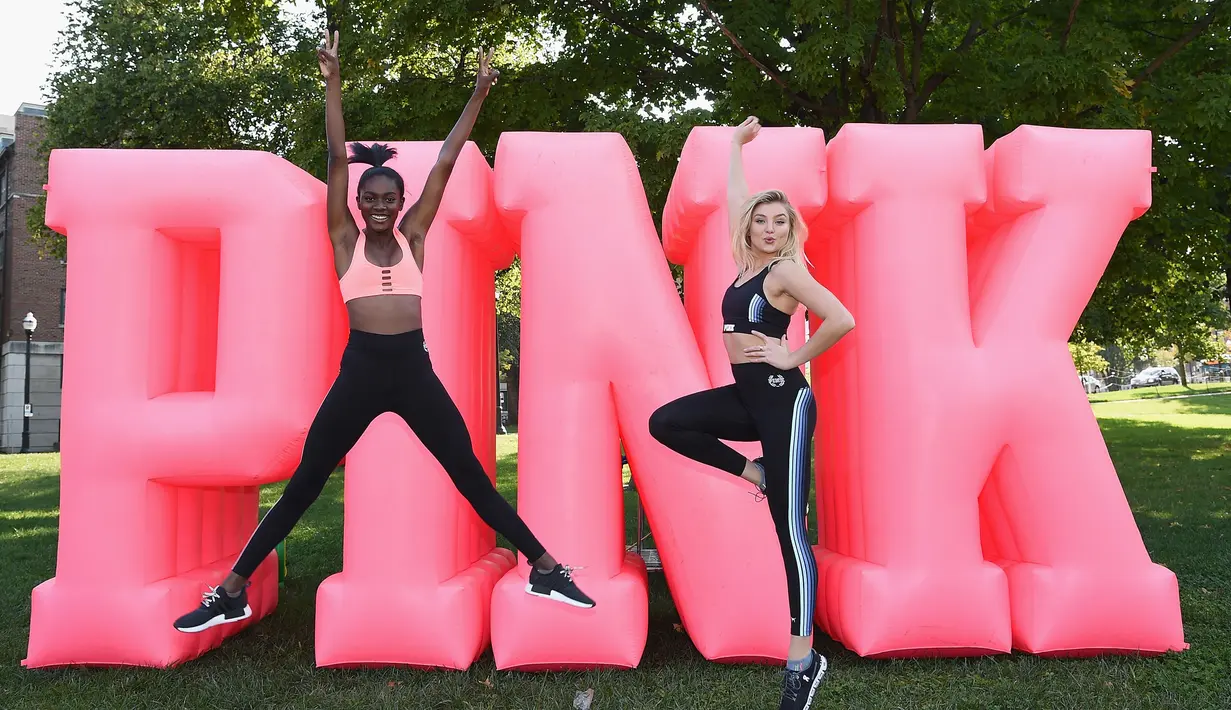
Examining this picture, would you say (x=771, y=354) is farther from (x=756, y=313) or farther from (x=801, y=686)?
(x=801, y=686)

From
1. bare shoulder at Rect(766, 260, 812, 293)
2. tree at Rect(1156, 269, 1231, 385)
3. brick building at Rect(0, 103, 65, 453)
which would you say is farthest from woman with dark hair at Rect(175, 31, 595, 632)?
brick building at Rect(0, 103, 65, 453)

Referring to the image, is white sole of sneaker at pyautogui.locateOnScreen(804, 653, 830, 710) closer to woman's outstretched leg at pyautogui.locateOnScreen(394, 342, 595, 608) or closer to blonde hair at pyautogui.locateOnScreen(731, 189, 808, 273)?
woman's outstretched leg at pyautogui.locateOnScreen(394, 342, 595, 608)

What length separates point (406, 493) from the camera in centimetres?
421

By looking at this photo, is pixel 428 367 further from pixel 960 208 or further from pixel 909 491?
pixel 960 208

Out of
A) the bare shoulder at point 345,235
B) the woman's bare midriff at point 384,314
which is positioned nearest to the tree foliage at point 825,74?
the bare shoulder at point 345,235

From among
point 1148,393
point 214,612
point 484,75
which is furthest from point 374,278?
point 1148,393

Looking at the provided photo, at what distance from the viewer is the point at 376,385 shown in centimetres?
350

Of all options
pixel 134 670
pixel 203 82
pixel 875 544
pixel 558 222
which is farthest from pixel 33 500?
pixel 875 544

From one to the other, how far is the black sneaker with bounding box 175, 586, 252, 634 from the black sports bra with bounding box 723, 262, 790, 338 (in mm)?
2369

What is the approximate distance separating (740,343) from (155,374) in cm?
300

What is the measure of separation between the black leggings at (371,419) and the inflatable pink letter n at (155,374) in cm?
76

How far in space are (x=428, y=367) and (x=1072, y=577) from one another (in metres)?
3.26

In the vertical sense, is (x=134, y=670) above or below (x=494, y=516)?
below

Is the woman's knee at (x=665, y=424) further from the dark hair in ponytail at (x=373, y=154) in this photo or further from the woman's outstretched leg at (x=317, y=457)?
the dark hair in ponytail at (x=373, y=154)
